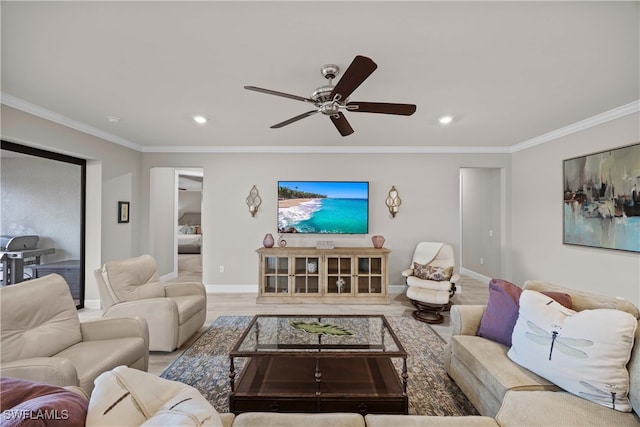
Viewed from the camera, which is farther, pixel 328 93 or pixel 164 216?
pixel 164 216

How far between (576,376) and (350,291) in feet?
9.99

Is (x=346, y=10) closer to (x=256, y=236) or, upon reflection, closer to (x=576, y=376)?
(x=576, y=376)

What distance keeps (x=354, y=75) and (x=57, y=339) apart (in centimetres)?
260

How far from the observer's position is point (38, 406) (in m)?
0.69

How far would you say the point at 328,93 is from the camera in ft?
6.76

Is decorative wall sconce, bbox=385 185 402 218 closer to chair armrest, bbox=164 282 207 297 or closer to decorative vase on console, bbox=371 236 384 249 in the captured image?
decorative vase on console, bbox=371 236 384 249

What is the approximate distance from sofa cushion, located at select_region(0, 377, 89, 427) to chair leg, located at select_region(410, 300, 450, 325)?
347cm

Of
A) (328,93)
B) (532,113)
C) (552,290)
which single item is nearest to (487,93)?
(532,113)

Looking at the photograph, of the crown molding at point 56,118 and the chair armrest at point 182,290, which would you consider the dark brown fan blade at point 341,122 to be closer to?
the chair armrest at point 182,290

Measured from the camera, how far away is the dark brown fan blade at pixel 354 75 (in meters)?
1.55

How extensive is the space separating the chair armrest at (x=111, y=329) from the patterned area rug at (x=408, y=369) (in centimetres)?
49

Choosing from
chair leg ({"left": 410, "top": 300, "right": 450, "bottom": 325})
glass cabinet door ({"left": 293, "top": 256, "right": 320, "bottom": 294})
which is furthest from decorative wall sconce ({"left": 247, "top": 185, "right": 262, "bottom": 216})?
chair leg ({"left": 410, "top": 300, "right": 450, "bottom": 325})

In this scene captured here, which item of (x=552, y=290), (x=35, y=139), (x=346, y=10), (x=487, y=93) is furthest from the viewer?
(x=35, y=139)

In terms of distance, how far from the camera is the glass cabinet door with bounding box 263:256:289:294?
434 centimetres
